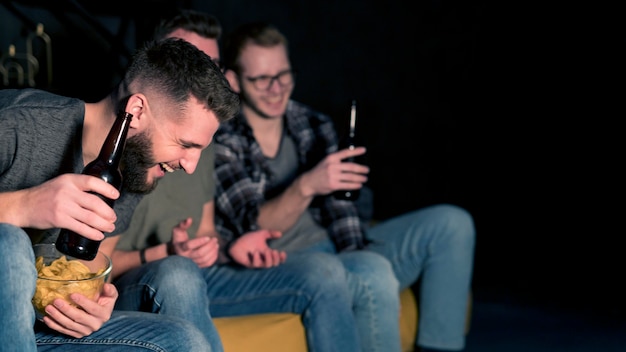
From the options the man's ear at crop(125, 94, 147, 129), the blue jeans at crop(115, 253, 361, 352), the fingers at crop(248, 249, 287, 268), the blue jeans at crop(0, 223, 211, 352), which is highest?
the man's ear at crop(125, 94, 147, 129)

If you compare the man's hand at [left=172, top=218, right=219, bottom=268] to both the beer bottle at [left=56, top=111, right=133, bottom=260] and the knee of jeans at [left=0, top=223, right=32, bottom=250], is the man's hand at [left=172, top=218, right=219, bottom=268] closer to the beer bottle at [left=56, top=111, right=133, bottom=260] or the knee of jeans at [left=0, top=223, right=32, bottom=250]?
the beer bottle at [left=56, top=111, right=133, bottom=260]

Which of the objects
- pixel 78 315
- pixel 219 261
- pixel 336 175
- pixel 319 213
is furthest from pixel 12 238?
pixel 319 213

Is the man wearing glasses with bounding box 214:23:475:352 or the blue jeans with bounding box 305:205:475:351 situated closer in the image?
the man wearing glasses with bounding box 214:23:475:352

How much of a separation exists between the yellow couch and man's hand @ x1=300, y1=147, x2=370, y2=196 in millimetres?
419

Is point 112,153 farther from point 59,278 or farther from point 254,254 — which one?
point 254,254

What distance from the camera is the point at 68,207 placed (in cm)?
154

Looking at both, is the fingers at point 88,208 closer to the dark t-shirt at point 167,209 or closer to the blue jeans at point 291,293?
the blue jeans at point 291,293

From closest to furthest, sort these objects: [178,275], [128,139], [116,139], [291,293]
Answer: [116,139] → [128,139] → [178,275] → [291,293]

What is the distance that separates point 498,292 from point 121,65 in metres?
1.97

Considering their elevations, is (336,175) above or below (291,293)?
above

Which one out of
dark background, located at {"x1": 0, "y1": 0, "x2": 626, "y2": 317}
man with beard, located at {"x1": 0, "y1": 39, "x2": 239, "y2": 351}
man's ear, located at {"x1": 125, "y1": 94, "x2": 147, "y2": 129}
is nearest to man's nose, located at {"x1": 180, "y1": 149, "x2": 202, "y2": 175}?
man with beard, located at {"x1": 0, "y1": 39, "x2": 239, "y2": 351}

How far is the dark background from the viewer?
402 centimetres

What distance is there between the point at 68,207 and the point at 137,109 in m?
0.35

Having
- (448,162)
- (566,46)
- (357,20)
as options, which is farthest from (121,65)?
(566,46)
